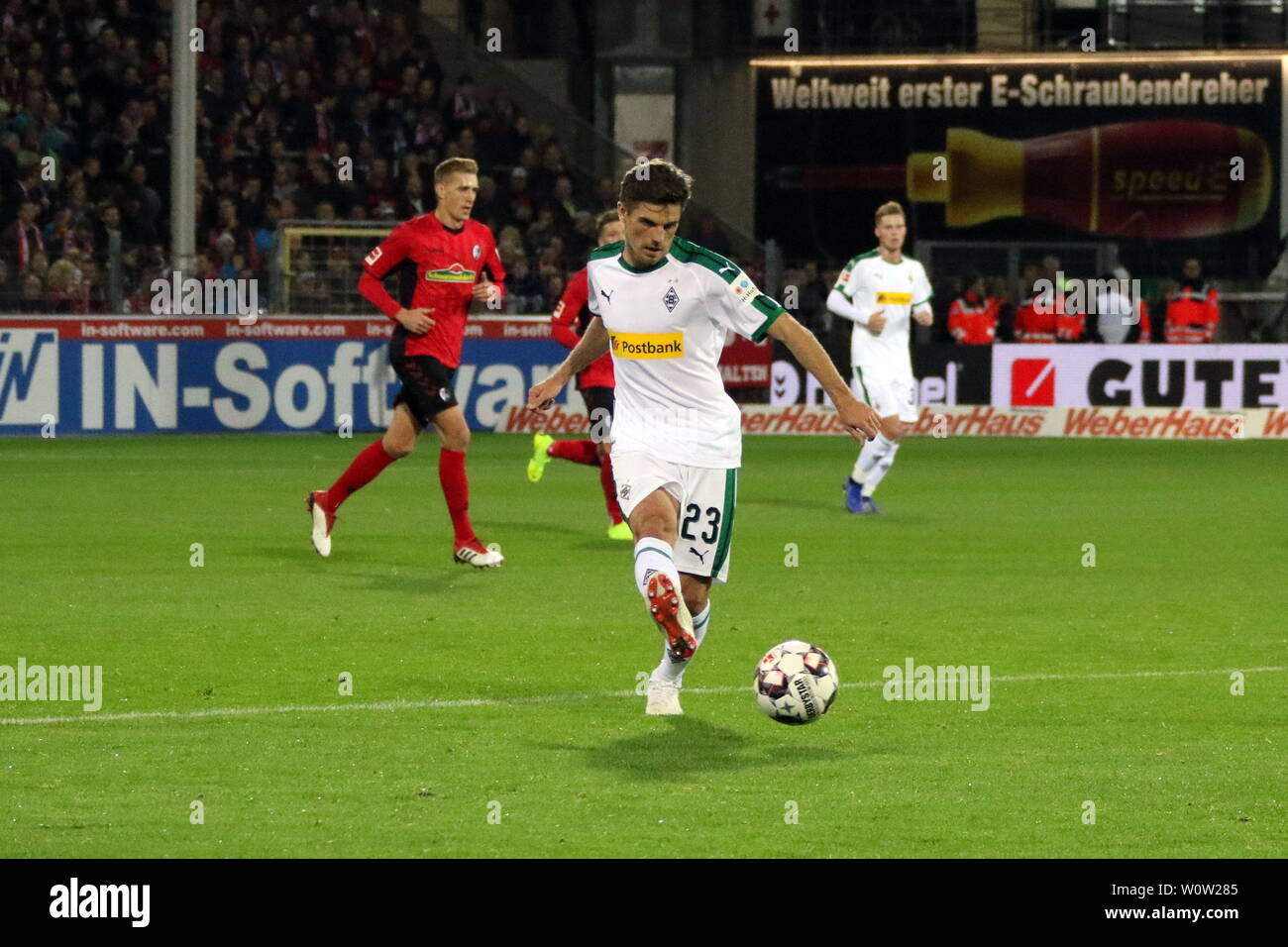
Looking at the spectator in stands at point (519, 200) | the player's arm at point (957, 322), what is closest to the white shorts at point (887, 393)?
the player's arm at point (957, 322)

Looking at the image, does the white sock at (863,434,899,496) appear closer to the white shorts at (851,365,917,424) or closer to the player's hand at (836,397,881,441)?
the white shorts at (851,365,917,424)

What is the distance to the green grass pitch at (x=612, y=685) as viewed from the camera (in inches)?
253

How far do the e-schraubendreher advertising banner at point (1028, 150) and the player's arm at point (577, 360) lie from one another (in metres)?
27.8

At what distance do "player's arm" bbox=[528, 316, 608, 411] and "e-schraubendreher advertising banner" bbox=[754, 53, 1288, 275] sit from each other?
2779 cm

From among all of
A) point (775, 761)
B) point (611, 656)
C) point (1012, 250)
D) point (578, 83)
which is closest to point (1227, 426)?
point (1012, 250)

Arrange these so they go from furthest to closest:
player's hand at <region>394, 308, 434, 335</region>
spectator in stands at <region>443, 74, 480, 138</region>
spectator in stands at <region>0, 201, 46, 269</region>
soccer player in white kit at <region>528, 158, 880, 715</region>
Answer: spectator in stands at <region>443, 74, 480, 138</region>, spectator in stands at <region>0, 201, 46, 269</region>, player's hand at <region>394, 308, 434, 335</region>, soccer player in white kit at <region>528, 158, 880, 715</region>

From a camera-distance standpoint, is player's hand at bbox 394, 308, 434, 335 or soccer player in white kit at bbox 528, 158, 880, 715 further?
player's hand at bbox 394, 308, 434, 335

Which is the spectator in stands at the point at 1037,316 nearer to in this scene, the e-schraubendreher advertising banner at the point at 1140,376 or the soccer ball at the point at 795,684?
the e-schraubendreher advertising banner at the point at 1140,376

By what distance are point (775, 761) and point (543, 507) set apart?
10.00 meters

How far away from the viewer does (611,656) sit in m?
9.79

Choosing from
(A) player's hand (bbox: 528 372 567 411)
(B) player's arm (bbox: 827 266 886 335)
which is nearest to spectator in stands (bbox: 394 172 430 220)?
(B) player's arm (bbox: 827 266 886 335)

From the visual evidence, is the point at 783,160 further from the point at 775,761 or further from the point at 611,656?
the point at 775,761

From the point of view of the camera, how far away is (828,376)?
7.77m

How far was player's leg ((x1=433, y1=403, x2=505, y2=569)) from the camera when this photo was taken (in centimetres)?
1305
